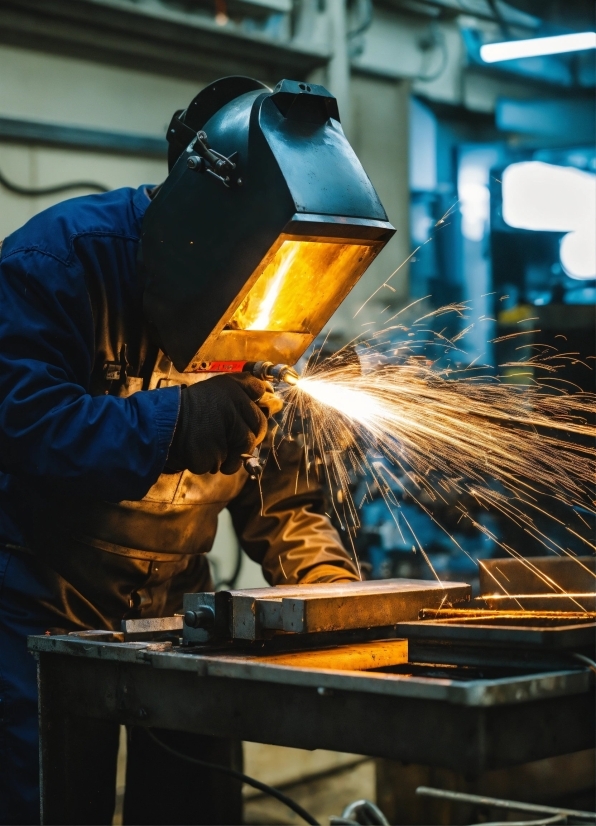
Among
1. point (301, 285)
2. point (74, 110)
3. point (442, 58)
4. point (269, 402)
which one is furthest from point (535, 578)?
point (442, 58)

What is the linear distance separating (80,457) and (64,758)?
55 centimetres

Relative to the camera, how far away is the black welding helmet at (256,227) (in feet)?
6.20

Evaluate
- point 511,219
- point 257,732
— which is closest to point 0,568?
point 257,732

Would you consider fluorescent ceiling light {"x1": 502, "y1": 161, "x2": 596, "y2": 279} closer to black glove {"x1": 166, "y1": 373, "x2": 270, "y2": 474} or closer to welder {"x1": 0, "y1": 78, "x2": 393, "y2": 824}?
welder {"x1": 0, "y1": 78, "x2": 393, "y2": 824}

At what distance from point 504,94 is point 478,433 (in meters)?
2.82

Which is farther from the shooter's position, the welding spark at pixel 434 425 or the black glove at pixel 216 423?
the welding spark at pixel 434 425

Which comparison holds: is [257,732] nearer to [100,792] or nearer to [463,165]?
[100,792]

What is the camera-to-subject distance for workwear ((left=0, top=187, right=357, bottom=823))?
1958 mm

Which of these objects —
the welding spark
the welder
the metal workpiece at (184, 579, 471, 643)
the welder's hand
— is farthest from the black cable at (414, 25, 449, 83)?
Result: the metal workpiece at (184, 579, 471, 643)

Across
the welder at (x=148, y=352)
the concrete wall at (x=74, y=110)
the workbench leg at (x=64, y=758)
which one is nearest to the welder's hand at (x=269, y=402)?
the welder at (x=148, y=352)

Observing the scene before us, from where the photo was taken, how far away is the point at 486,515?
3.76 meters

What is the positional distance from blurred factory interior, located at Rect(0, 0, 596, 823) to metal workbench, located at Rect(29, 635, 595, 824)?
48.5 inches

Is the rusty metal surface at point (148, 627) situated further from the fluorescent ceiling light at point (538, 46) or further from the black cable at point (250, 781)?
the fluorescent ceiling light at point (538, 46)

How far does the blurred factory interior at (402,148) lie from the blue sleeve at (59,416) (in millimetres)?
1262
